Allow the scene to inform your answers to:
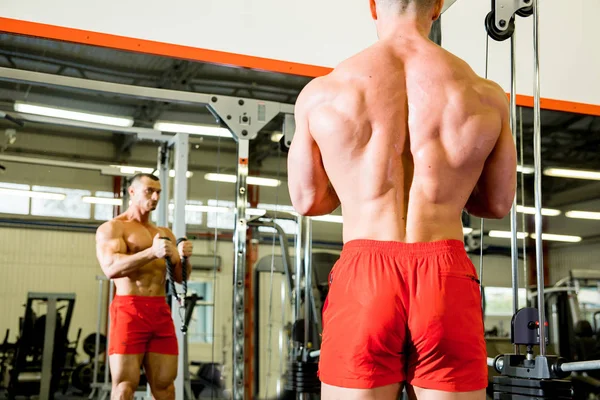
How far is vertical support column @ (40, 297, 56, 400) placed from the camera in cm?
480

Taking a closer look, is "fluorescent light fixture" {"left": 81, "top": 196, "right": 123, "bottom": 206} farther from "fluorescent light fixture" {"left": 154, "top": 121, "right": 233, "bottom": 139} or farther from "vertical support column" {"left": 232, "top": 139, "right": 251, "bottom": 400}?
"vertical support column" {"left": 232, "top": 139, "right": 251, "bottom": 400}

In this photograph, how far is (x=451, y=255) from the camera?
1.48m

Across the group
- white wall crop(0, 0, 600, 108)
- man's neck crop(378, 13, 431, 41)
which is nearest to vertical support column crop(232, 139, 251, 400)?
white wall crop(0, 0, 600, 108)

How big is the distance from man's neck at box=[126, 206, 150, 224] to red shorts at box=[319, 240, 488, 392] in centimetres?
346

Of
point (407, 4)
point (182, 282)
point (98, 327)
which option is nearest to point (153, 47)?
point (182, 282)

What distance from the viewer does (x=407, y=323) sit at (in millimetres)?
1444

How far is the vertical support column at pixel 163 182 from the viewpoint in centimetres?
525

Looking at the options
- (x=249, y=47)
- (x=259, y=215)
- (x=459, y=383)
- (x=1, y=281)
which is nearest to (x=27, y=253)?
(x=1, y=281)

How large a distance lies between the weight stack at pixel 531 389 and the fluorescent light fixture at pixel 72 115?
3.61m

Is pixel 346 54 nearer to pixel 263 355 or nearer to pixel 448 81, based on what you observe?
pixel 263 355

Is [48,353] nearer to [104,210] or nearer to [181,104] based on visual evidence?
[104,210]

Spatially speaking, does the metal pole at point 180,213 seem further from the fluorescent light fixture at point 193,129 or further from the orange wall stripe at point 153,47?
the orange wall stripe at point 153,47

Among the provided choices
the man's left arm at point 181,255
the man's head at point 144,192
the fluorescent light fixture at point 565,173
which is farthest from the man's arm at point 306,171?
the fluorescent light fixture at point 565,173

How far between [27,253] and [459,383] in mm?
4100
